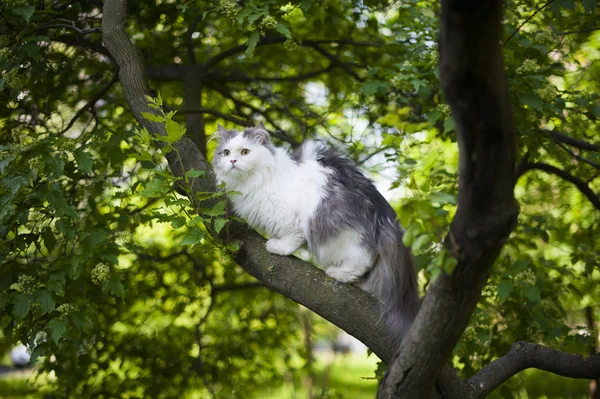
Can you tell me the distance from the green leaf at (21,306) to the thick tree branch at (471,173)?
1.85 metres

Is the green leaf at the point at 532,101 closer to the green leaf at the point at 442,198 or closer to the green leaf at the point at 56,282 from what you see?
the green leaf at the point at 442,198

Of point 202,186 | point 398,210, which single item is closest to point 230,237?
point 202,186

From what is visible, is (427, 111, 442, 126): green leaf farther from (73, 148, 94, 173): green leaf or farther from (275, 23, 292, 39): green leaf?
(73, 148, 94, 173): green leaf

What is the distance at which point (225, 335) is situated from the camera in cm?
535

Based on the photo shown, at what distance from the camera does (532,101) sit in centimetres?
310

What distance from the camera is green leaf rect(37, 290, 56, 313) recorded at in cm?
283

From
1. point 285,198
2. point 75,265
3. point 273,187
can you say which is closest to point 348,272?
point 285,198

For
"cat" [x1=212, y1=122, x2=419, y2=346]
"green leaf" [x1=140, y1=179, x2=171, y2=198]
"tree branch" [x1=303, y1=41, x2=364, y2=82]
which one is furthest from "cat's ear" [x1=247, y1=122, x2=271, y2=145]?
"tree branch" [x1=303, y1=41, x2=364, y2=82]

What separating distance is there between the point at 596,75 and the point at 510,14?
1232 millimetres

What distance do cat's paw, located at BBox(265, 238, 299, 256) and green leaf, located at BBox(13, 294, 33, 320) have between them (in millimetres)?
1211

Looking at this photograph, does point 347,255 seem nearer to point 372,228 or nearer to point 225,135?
point 372,228

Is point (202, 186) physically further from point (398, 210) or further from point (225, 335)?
point (225, 335)

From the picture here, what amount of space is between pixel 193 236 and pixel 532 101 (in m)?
1.96

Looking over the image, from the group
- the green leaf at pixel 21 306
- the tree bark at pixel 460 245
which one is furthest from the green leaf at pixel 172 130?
the green leaf at pixel 21 306
